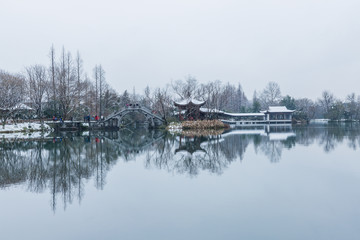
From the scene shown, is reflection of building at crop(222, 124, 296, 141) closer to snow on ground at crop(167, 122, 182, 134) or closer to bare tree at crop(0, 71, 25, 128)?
snow on ground at crop(167, 122, 182, 134)

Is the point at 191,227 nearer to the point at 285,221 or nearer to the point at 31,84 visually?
the point at 285,221

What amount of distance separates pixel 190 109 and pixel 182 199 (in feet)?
100

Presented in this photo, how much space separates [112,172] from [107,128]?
2569cm

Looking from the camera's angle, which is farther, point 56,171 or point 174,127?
point 174,127

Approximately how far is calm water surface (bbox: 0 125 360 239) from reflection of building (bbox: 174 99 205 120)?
26.1 metres

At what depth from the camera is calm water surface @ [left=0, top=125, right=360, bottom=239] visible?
4.12 meters

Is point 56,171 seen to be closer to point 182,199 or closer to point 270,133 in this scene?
point 182,199

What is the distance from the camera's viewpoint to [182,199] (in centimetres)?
554

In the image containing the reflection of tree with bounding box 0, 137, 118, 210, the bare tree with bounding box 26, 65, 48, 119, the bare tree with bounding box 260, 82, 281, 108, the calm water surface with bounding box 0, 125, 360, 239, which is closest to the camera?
the calm water surface with bounding box 0, 125, 360, 239

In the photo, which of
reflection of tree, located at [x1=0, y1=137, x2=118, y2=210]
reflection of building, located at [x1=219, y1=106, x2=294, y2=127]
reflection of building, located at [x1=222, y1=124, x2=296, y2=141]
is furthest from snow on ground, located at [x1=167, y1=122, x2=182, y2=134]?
reflection of building, located at [x1=219, y1=106, x2=294, y2=127]

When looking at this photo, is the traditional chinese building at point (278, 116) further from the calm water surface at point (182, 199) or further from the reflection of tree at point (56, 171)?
the reflection of tree at point (56, 171)

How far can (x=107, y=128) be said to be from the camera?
33.0 m

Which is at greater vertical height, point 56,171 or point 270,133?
point 270,133

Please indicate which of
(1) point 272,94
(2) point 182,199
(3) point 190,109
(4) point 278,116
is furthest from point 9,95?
(1) point 272,94
